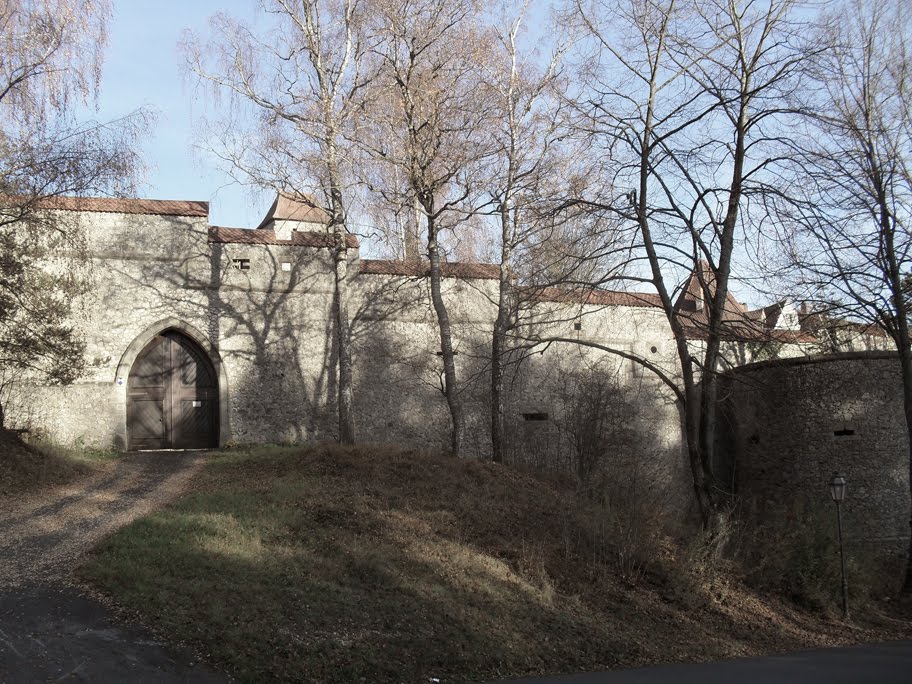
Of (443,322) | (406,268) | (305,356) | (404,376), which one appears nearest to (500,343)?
(443,322)

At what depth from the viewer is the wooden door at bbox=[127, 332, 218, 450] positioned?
17.7 metres

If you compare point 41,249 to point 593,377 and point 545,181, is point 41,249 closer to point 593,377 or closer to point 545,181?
point 545,181

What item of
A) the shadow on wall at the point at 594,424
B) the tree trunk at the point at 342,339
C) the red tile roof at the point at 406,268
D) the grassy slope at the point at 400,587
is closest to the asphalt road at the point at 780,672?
the grassy slope at the point at 400,587

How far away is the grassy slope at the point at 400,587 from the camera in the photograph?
7.48m

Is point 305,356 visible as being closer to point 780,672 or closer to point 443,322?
point 443,322

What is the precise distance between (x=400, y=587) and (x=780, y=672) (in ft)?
14.5

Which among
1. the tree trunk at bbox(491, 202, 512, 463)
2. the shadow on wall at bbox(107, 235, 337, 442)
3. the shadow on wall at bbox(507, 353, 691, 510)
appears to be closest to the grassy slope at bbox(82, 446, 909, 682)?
the tree trunk at bbox(491, 202, 512, 463)

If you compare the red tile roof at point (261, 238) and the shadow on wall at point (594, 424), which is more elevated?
the red tile roof at point (261, 238)

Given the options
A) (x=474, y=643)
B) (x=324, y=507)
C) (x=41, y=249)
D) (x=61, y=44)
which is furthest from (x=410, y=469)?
(x=61, y=44)

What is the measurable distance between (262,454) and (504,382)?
692cm

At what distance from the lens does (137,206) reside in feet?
57.2

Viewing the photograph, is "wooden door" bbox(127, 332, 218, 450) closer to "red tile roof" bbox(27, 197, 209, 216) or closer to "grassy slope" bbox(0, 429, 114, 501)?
"grassy slope" bbox(0, 429, 114, 501)

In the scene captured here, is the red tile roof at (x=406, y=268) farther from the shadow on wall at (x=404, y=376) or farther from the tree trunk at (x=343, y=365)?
the tree trunk at (x=343, y=365)

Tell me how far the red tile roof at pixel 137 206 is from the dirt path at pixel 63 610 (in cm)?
744
